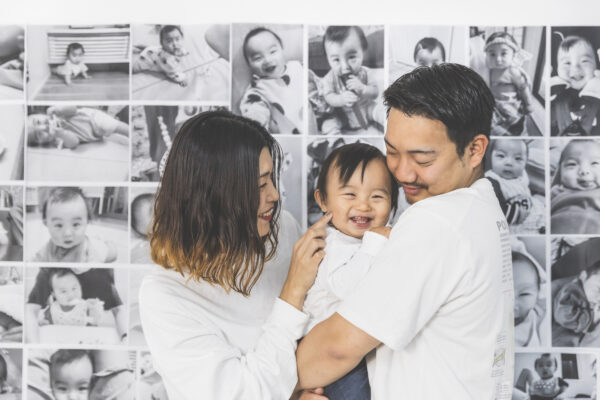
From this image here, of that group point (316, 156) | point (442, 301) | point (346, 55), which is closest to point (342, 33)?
point (346, 55)

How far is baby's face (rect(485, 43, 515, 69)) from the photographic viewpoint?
1615mm

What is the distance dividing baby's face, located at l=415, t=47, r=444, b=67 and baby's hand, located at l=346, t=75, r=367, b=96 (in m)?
0.18

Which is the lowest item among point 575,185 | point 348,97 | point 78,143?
point 575,185

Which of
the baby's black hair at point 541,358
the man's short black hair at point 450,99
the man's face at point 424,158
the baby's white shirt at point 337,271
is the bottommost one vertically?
the baby's black hair at point 541,358

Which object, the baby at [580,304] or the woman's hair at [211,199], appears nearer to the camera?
the woman's hair at [211,199]

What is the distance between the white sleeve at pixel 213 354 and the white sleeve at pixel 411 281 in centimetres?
23

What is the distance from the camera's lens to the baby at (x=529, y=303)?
5.44ft

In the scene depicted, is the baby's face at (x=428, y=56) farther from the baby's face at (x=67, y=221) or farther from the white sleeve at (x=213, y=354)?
the baby's face at (x=67, y=221)

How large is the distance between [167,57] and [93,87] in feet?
0.83

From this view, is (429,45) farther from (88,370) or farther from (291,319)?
(88,370)

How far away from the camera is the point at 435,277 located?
99cm

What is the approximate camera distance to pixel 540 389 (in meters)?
1.67

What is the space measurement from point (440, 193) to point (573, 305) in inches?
32.6

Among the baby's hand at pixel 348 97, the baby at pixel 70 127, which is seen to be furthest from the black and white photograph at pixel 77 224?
the baby's hand at pixel 348 97
